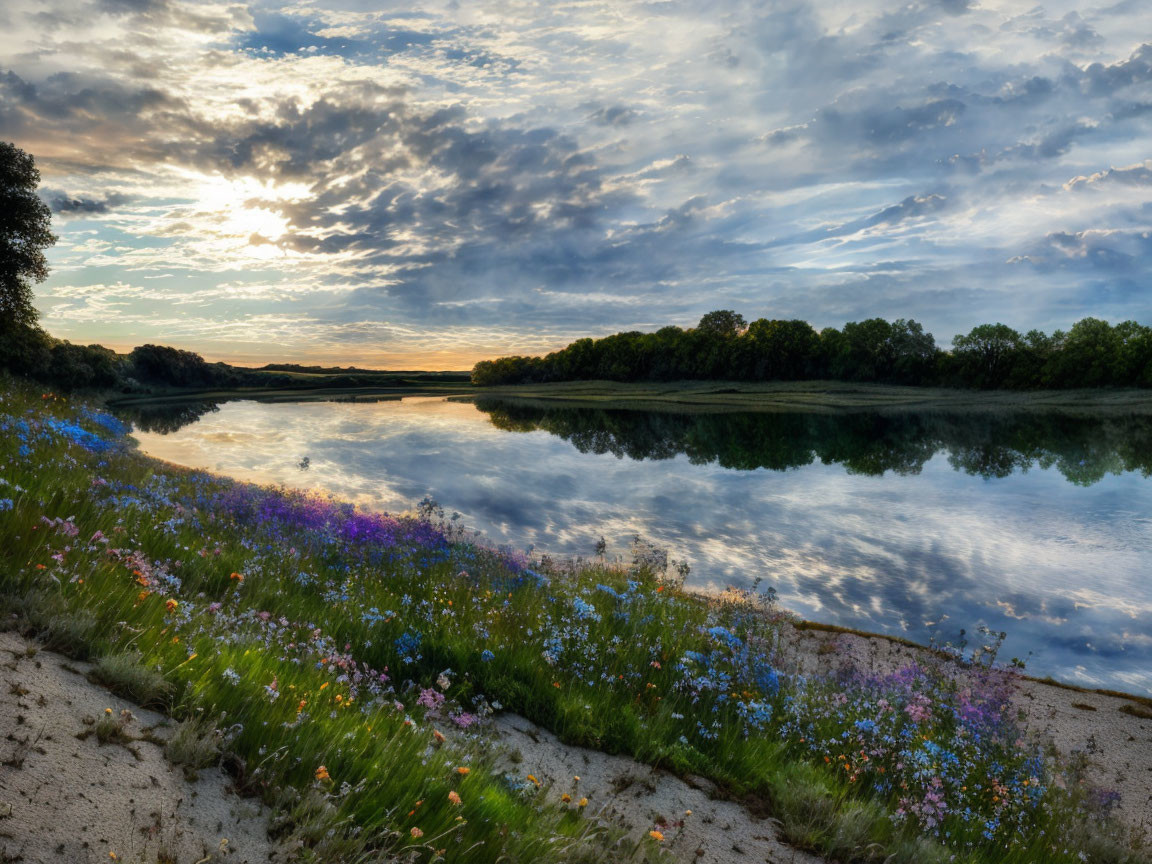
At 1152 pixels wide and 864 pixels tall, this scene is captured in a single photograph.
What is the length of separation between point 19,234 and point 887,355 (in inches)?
5965

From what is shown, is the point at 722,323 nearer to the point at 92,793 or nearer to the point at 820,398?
the point at 820,398

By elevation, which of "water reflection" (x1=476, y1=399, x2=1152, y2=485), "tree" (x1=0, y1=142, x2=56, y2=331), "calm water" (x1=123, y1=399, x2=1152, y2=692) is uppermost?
"tree" (x1=0, y1=142, x2=56, y2=331)

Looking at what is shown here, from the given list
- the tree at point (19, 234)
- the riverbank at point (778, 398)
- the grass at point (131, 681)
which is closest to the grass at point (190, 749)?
the grass at point (131, 681)

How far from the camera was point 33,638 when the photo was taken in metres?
4.33

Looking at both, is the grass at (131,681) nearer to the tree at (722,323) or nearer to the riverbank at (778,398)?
the riverbank at (778,398)

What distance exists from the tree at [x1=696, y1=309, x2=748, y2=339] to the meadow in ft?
542

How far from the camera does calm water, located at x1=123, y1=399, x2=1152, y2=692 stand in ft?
47.0

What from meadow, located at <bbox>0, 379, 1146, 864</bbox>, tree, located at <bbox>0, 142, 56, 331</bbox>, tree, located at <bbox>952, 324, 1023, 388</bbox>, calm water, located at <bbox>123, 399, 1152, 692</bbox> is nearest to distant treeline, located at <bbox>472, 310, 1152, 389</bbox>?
tree, located at <bbox>952, 324, 1023, 388</bbox>

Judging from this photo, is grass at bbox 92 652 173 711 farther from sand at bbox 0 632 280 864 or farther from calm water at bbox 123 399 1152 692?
calm water at bbox 123 399 1152 692

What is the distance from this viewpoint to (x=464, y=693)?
22.4 feet

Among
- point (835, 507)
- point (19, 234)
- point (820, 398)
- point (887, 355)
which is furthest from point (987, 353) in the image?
point (19, 234)

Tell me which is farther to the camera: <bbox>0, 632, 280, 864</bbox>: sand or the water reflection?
the water reflection

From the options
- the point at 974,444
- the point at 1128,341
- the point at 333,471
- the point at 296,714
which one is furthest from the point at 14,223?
the point at 1128,341

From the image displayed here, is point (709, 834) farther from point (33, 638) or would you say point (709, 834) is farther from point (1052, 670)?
point (1052, 670)
